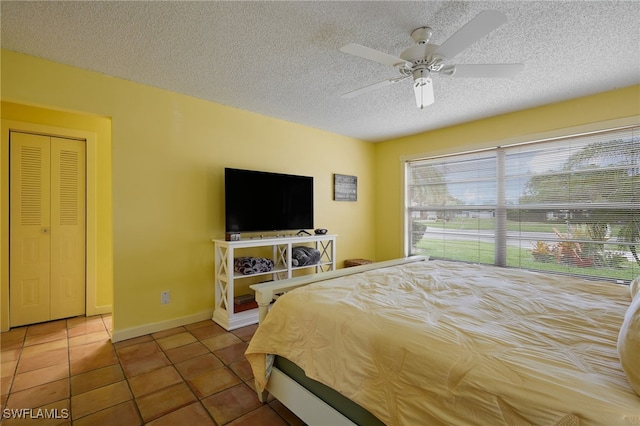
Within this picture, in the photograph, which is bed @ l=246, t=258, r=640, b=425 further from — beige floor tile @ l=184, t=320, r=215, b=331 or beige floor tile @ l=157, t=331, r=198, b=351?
beige floor tile @ l=184, t=320, r=215, b=331

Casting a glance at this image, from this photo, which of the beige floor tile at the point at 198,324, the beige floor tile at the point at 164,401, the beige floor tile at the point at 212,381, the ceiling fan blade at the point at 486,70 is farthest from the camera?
the beige floor tile at the point at 198,324

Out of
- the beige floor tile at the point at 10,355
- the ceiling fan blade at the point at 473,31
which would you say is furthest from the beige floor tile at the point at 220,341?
the ceiling fan blade at the point at 473,31

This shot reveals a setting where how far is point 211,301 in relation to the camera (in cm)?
316

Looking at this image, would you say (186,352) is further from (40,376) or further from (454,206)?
(454,206)

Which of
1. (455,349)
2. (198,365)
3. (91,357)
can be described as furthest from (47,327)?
(455,349)

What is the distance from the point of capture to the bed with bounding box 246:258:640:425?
0.83 metres

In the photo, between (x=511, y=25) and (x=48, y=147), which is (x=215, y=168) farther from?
(x=511, y=25)

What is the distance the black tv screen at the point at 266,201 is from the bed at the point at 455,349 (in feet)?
4.57

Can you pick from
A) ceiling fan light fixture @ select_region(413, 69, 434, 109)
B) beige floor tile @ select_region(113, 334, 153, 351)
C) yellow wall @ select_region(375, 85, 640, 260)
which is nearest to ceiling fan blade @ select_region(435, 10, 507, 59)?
ceiling fan light fixture @ select_region(413, 69, 434, 109)

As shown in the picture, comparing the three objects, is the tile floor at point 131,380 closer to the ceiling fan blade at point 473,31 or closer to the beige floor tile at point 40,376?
the beige floor tile at point 40,376

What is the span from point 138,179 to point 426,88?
257 cm

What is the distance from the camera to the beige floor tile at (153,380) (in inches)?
74.0

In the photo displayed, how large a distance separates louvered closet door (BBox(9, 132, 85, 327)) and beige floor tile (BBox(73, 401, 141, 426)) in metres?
2.07

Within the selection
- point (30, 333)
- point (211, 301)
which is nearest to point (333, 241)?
point (211, 301)
